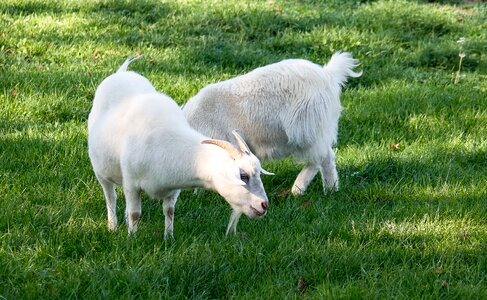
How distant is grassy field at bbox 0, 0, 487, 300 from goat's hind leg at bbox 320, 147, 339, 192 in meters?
0.08

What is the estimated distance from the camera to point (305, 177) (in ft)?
17.6

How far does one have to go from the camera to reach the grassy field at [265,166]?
12.6 feet

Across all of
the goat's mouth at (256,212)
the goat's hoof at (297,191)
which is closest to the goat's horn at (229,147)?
the goat's mouth at (256,212)

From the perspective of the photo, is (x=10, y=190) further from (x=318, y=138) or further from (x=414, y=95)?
(x=414, y=95)

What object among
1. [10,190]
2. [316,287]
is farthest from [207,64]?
[316,287]

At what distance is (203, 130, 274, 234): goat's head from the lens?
362 cm

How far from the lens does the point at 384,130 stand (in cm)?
655

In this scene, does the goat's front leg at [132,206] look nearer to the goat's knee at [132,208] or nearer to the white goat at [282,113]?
the goat's knee at [132,208]

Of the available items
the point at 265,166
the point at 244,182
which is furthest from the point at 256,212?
the point at 265,166

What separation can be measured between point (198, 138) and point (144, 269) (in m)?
0.70

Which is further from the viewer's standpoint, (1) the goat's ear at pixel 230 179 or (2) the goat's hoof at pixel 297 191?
(2) the goat's hoof at pixel 297 191

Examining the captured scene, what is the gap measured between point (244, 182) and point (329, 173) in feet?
6.15

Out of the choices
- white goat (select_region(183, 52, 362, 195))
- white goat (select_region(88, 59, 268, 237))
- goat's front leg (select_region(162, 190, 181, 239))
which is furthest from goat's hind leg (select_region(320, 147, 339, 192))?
goat's front leg (select_region(162, 190, 181, 239))

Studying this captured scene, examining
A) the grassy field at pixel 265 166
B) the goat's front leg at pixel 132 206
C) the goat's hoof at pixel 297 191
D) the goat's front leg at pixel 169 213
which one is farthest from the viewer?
the goat's hoof at pixel 297 191
